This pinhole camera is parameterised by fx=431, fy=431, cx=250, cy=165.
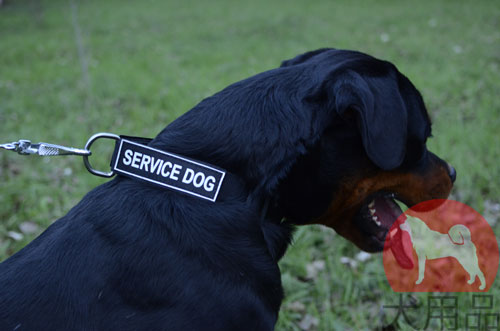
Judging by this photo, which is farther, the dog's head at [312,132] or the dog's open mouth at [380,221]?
the dog's open mouth at [380,221]

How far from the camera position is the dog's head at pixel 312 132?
1.46 meters

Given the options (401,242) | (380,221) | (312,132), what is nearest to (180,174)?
(312,132)

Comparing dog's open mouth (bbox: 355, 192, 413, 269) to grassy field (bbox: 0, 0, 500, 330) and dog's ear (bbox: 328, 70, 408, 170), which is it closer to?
dog's ear (bbox: 328, 70, 408, 170)

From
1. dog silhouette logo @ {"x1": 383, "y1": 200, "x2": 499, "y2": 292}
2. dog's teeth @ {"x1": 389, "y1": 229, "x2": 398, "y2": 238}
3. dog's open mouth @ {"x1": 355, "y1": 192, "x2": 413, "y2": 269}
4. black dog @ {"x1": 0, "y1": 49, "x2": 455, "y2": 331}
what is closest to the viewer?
black dog @ {"x1": 0, "y1": 49, "x2": 455, "y2": 331}

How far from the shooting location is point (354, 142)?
1.58 meters

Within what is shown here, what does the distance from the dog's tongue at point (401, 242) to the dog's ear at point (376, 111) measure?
561mm

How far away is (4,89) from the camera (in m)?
6.13

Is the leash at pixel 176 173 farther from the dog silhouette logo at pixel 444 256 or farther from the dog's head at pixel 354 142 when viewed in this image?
the dog silhouette logo at pixel 444 256

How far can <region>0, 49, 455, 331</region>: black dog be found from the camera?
4.19 ft

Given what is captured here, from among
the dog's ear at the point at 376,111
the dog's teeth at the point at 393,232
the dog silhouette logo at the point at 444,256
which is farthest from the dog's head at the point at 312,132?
the dog silhouette logo at the point at 444,256

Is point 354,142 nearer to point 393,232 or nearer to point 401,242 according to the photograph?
point 393,232

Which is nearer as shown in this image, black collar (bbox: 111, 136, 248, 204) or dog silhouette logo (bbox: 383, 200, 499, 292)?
black collar (bbox: 111, 136, 248, 204)

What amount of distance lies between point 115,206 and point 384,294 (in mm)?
1735

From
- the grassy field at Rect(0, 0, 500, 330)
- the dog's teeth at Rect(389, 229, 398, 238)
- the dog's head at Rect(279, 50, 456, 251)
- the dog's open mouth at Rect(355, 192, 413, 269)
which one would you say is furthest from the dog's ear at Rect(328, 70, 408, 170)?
the grassy field at Rect(0, 0, 500, 330)
